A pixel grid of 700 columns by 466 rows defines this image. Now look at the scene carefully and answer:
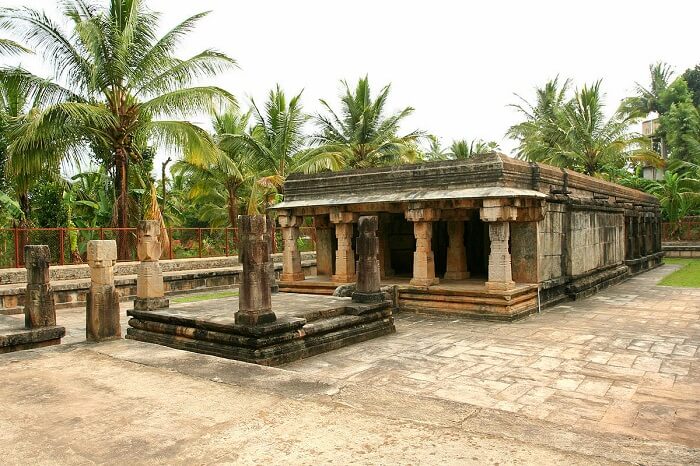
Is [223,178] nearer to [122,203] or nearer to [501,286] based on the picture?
[122,203]

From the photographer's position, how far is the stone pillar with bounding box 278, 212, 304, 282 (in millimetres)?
12773

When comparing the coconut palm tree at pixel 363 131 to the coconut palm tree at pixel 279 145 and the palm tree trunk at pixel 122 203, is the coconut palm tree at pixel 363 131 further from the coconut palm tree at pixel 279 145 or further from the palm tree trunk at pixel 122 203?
the palm tree trunk at pixel 122 203

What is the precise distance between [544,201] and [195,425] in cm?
838

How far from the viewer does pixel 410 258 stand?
13.7 metres

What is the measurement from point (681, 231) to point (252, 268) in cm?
2756

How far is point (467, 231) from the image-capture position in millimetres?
13180

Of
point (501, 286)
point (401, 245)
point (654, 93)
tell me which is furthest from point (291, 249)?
point (654, 93)

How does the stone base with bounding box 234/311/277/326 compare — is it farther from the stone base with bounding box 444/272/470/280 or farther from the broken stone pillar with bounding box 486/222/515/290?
the stone base with bounding box 444/272/470/280

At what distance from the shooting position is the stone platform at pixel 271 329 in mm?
6541

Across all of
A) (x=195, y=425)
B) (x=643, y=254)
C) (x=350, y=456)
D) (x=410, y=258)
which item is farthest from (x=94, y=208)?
(x=643, y=254)

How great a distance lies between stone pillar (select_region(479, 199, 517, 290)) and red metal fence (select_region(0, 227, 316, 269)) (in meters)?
8.81

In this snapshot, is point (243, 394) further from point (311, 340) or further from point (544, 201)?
point (544, 201)

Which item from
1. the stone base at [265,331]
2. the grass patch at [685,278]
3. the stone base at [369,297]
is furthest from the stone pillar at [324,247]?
the grass patch at [685,278]

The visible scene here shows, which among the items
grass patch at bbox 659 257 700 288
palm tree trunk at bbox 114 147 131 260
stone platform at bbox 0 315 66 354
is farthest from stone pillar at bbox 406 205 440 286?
palm tree trunk at bbox 114 147 131 260
